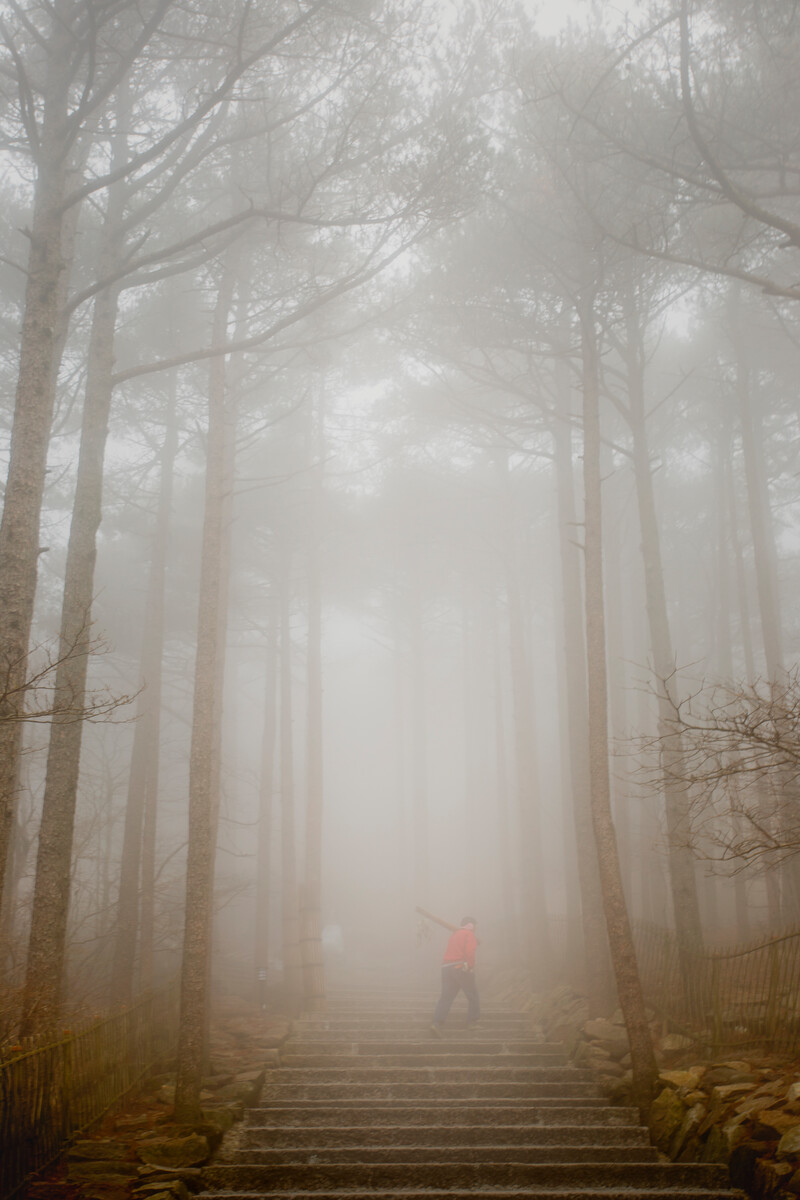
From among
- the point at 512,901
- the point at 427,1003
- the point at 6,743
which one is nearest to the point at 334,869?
the point at 512,901

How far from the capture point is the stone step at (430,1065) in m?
7.45

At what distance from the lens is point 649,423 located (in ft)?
59.0

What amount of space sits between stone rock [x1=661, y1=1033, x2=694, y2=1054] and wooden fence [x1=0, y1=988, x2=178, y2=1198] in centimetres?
515

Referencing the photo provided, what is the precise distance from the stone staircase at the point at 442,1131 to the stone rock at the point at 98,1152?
0.67 metres

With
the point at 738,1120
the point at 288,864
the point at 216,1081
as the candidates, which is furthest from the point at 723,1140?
the point at 288,864

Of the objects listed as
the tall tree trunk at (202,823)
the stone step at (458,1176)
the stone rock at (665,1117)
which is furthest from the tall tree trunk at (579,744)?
the tall tree trunk at (202,823)

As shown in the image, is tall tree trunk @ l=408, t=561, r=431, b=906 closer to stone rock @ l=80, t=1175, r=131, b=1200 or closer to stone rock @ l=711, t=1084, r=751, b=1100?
stone rock @ l=711, t=1084, r=751, b=1100

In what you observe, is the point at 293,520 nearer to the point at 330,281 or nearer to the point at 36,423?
the point at 330,281

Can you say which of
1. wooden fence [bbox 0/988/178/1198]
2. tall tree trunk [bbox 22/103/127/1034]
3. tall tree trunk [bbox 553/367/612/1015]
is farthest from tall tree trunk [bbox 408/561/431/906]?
tall tree trunk [bbox 22/103/127/1034]

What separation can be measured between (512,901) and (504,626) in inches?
612

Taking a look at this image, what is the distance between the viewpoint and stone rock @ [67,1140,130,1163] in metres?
5.19

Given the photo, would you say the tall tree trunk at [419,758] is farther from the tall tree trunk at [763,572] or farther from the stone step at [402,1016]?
the tall tree trunk at [763,572]

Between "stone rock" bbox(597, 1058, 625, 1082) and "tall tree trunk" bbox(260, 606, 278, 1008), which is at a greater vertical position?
"tall tree trunk" bbox(260, 606, 278, 1008)

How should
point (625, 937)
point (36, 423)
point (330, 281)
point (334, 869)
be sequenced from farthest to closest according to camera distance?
point (334, 869) < point (330, 281) < point (625, 937) < point (36, 423)
